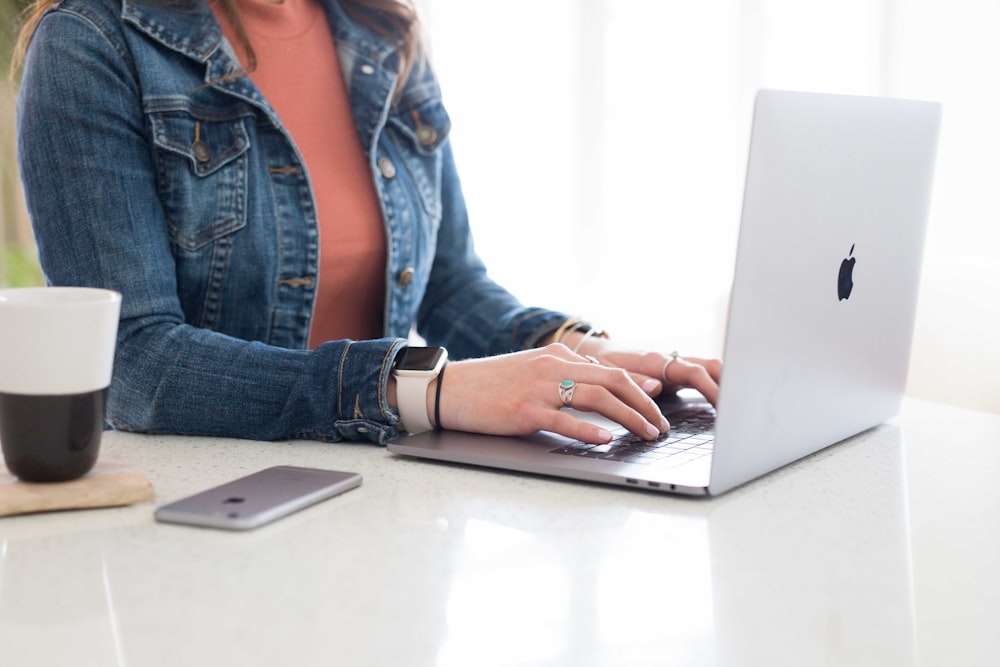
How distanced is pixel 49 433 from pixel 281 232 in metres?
0.54

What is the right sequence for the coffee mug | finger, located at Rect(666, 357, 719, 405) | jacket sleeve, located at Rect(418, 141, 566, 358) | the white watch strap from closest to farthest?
the coffee mug < the white watch strap < finger, located at Rect(666, 357, 719, 405) < jacket sleeve, located at Rect(418, 141, 566, 358)

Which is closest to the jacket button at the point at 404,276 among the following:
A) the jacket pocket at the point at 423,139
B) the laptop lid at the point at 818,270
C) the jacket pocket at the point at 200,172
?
the jacket pocket at the point at 423,139

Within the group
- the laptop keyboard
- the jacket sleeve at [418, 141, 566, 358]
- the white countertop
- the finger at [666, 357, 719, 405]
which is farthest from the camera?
the jacket sleeve at [418, 141, 566, 358]

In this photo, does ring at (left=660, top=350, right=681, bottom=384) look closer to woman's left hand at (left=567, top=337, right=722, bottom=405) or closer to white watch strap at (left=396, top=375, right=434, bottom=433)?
woman's left hand at (left=567, top=337, right=722, bottom=405)

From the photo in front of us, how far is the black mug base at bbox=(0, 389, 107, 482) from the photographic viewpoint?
732 mm

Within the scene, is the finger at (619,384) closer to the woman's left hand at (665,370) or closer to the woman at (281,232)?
the woman at (281,232)

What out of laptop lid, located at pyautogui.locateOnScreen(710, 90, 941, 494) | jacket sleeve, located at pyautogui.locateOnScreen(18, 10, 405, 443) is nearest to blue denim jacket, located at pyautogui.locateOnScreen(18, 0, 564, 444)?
jacket sleeve, located at pyautogui.locateOnScreen(18, 10, 405, 443)

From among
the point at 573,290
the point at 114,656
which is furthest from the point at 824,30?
the point at 114,656

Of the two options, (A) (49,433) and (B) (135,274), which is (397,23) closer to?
(B) (135,274)

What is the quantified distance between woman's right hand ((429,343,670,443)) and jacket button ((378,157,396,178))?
0.48m

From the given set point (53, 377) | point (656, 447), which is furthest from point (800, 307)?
point (53, 377)

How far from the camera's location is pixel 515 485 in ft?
2.68

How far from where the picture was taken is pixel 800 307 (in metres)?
0.81

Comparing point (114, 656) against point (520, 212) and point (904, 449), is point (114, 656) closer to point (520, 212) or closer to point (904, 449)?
point (904, 449)
